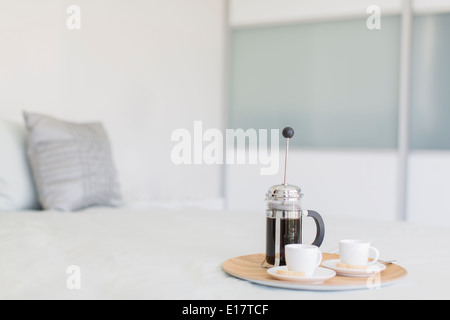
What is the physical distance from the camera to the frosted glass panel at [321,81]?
3.85m

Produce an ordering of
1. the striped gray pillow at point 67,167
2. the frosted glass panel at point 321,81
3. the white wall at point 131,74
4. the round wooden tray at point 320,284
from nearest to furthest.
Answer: the round wooden tray at point 320,284 → the striped gray pillow at point 67,167 → the white wall at point 131,74 → the frosted glass panel at point 321,81

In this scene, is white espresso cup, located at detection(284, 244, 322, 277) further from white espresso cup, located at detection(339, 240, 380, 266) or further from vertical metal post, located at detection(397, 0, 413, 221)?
vertical metal post, located at detection(397, 0, 413, 221)

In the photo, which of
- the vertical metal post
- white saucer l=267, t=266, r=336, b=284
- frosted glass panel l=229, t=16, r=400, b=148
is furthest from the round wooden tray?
frosted glass panel l=229, t=16, r=400, b=148

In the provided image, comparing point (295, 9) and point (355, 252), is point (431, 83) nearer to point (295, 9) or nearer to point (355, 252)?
point (295, 9)

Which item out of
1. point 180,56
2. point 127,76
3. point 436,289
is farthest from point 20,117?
point 436,289

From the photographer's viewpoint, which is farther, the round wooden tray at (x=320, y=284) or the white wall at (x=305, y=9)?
the white wall at (x=305, y=9)

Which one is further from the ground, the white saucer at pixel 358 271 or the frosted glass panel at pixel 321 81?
the frosted glass panel at pixel 321 81

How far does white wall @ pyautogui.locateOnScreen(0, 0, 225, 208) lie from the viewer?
2885 millimetres

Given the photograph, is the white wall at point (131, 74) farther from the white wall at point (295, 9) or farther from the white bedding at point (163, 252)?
the white bedding at point (163, 252)

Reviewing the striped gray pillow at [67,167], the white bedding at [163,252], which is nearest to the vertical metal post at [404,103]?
the white bedding at [163,252]

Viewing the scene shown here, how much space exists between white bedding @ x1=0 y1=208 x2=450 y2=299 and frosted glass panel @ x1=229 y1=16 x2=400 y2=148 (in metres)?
1.75

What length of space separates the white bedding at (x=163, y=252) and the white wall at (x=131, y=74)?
3.13 feet

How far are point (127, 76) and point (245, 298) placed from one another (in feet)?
8.88
